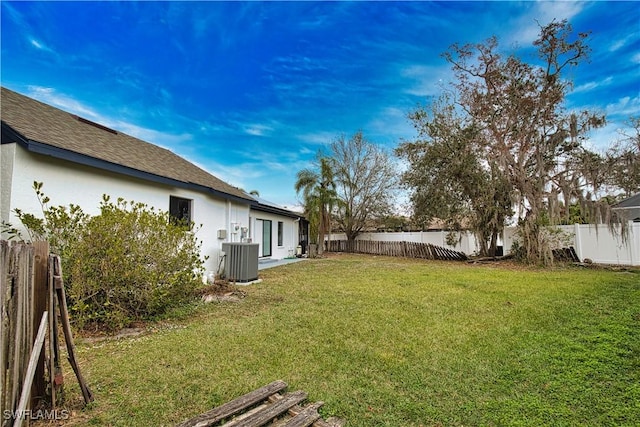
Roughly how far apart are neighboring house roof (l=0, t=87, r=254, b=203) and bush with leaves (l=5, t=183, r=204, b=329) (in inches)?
31.4

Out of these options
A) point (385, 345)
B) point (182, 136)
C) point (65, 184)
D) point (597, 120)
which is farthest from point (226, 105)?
point (597, 120)

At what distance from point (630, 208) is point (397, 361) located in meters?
13.0

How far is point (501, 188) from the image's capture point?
1246cm

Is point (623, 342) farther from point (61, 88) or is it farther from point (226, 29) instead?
point (61, 88)

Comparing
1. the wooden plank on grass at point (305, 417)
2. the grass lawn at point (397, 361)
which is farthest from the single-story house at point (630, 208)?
the wooden plank on grass at point (305, 417)

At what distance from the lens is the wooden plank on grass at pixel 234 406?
229 cm

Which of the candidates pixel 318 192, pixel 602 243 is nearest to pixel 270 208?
pixel 318 192

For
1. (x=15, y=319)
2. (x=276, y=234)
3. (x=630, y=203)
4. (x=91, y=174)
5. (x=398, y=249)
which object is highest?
(x=630, y=203)

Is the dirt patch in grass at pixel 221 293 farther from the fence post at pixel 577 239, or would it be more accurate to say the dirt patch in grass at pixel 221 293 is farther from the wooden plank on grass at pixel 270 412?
the fence post at pixel 577 239

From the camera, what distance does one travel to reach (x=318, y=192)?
17.5 meters

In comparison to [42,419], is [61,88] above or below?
above

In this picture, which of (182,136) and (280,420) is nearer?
(280,420)

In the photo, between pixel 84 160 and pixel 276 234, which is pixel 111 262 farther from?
pixel 276 234

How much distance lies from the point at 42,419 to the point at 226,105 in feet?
38.3
